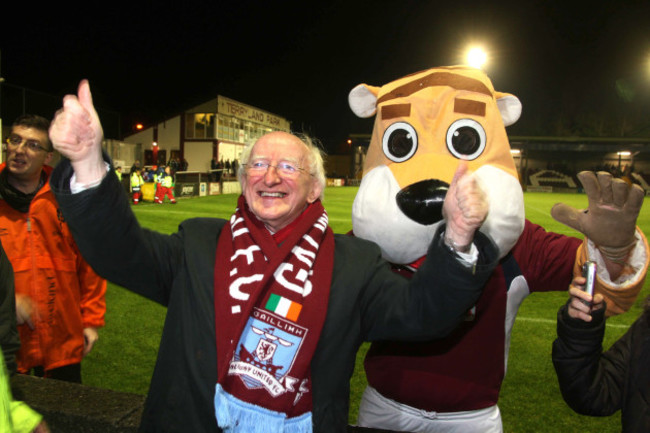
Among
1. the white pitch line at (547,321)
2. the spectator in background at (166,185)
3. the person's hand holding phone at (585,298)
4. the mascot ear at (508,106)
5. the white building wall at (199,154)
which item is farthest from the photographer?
the white building wall at (199,154)

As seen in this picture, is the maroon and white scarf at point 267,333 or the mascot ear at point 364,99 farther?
the mascot ear at point 364,99

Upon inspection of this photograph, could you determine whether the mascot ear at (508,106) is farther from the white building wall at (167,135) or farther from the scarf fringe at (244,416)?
the white building wall at (167,135)

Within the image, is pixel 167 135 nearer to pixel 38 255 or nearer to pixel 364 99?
pixel 38 255

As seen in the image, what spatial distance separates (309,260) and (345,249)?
0.17 metres

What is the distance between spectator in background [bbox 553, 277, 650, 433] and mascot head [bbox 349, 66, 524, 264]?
0.37 metres

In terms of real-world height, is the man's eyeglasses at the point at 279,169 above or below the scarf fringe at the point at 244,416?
above

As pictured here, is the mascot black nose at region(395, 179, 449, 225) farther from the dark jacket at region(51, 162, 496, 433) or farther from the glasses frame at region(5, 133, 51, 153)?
the glasses frame at region(5, 133, 51, 153)

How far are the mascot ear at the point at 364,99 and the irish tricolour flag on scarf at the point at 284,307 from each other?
1189 millimetres

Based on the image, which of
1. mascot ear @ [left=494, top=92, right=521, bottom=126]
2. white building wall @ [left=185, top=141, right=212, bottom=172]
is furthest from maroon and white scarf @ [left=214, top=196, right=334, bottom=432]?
white building wall @ [left=185, top=141, right=212, bottom=172]

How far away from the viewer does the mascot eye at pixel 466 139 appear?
1.89m

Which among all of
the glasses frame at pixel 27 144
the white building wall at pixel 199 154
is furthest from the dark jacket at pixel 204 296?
the white building wall at pixel 199 154

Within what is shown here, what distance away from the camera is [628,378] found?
1562mm

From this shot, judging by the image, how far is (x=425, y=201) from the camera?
1.73m

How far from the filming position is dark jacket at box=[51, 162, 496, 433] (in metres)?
1.32
